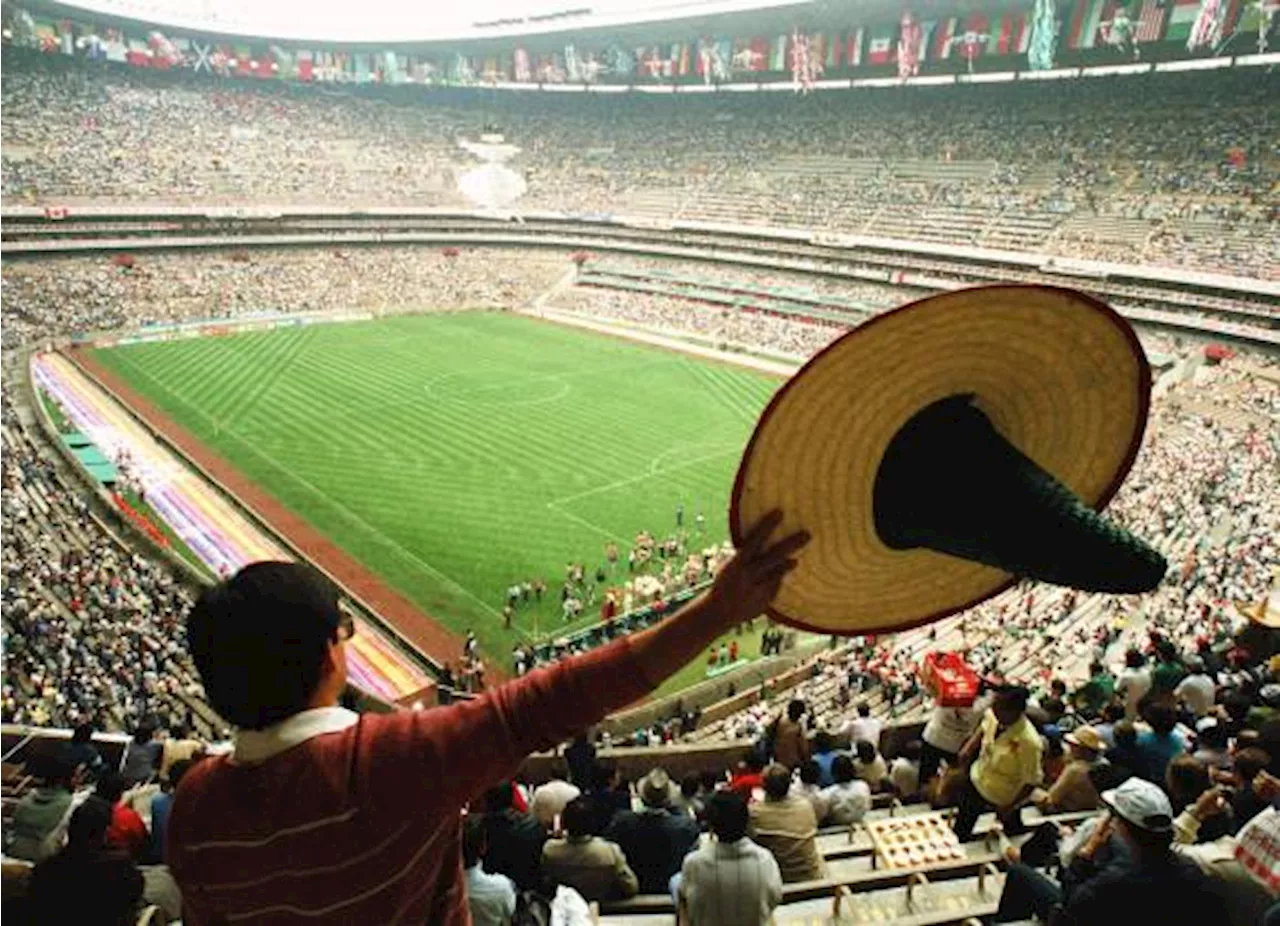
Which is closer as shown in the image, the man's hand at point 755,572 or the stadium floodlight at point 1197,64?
the man's hand at point 755,572

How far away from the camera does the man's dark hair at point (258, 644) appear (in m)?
1.67

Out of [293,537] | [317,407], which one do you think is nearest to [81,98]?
[317,407]

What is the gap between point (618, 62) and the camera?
8150cm

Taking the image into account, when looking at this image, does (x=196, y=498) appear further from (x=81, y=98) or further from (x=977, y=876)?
(x=81, y=98)

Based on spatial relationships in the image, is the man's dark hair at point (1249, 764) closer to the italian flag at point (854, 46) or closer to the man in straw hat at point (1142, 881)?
the man in straw hat at point (1142, 881)

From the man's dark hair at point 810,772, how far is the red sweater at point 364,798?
5.71 metres

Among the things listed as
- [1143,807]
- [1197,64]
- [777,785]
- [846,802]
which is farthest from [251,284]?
[1197,64]

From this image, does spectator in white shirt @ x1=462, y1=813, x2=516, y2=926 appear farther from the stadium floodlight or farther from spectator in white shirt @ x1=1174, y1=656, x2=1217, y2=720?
the stadium floodlight

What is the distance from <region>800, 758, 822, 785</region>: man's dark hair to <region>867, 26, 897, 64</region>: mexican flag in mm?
69101

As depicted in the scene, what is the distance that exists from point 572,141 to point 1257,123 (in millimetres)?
54251

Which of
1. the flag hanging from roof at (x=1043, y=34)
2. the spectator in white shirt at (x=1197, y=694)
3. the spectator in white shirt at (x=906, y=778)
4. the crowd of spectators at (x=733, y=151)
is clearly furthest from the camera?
the flag hanging from roof at (x=1043, y=34)

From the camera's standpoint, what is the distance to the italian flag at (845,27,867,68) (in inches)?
2635

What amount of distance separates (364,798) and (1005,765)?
5.36 m

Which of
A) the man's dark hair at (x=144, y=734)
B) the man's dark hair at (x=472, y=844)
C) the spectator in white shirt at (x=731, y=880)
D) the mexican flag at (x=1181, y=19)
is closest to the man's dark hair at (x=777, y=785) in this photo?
the spectator in white shirt at (x=731, y=880)
